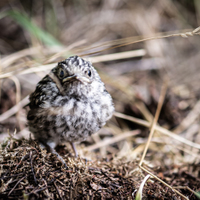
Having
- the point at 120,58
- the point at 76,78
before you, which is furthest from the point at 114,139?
the point at 76,78

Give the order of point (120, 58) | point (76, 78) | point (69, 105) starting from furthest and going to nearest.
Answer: point (120, 58) < point (69, 105) < point (76, 78)

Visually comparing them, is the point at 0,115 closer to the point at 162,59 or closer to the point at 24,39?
the point at 24,39

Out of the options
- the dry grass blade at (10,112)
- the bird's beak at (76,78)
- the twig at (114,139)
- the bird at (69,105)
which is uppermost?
the bird's beak at (76,78)

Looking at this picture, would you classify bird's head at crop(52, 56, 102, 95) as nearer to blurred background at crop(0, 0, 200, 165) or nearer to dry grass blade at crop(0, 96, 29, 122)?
blurred background at crop(0, 0, 200, 165)

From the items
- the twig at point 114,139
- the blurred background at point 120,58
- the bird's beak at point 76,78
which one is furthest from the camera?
the twig at point 114,139

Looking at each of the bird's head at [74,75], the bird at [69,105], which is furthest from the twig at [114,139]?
the bird's head at [74,75]

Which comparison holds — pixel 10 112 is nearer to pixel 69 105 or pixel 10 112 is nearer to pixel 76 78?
pixel 69 105

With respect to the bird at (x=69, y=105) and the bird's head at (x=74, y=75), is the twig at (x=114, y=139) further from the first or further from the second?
the bird's head at (x=74, y=75)
